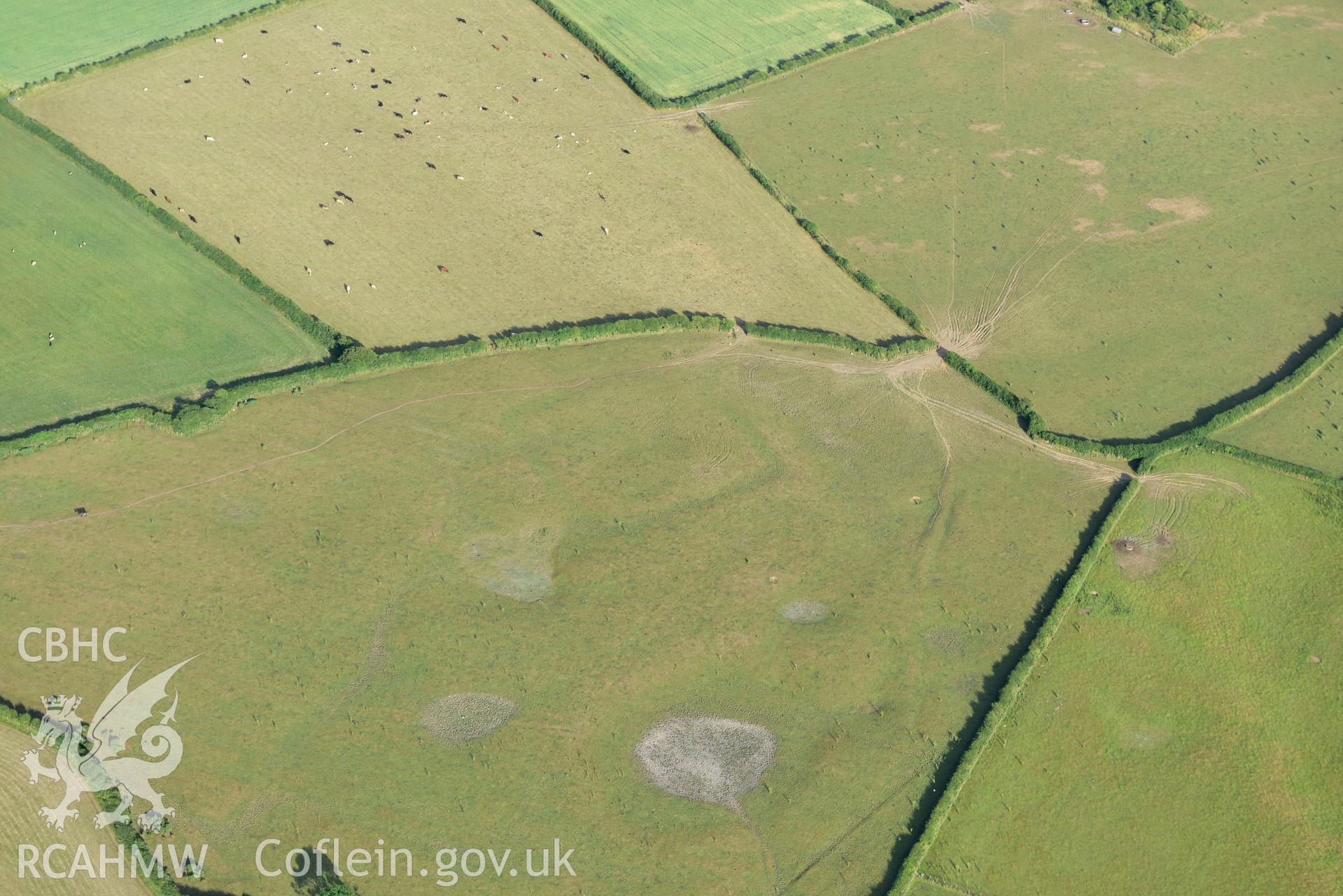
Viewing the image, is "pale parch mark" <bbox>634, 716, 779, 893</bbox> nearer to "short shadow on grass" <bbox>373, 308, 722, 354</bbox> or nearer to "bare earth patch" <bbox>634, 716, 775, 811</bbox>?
"bare earth patch" <bbox>634, 716, 775, 811</bbox>

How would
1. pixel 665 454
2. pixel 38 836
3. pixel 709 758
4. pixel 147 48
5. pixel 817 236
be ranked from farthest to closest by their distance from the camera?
pixel 147 48, pixel 817 236, pixel 665 454, pixel 709 758, pixel 38 836

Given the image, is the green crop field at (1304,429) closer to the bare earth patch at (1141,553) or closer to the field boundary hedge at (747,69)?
the bare earth patch at (1141,553)

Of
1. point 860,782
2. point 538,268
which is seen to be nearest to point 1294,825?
point 860,782

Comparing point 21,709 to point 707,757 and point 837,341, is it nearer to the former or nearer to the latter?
point 707,757

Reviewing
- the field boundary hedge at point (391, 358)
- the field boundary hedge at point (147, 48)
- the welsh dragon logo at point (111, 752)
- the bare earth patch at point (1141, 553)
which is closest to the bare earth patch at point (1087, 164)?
the field boundary hedge at point (391, 358)

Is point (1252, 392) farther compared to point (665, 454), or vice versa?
point (1252, 392)

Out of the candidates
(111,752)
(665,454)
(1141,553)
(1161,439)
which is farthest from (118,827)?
(1161,439)

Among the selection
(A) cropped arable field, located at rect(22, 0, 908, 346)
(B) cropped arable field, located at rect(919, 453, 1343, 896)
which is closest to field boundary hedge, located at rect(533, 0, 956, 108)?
(A) cropped arable field, located at rect(22, 0, 908, 346)
